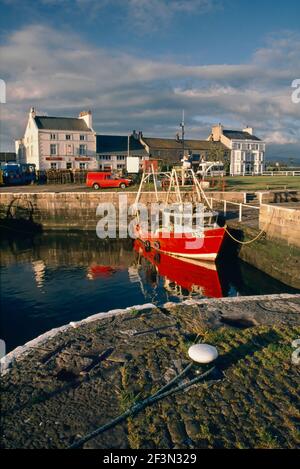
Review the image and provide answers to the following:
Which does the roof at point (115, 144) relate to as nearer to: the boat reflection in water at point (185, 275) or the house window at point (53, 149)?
the house window at point (53, 149)

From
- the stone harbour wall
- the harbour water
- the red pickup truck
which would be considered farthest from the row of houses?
the harbour water

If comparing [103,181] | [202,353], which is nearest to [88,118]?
[103,181]

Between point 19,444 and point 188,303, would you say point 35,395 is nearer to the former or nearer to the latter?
point 19,444

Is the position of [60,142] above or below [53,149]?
above

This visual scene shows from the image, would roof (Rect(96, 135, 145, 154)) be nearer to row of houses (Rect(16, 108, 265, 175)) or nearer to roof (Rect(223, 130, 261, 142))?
row of houses (Rect(16, 108, 265, 175))

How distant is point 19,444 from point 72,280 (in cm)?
1299

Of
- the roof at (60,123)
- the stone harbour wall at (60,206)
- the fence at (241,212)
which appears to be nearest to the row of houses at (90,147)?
the roof at (60,123)

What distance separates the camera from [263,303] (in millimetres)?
9438

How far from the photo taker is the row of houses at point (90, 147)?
193 feet

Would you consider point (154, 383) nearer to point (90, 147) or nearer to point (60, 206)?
point (60, 206)

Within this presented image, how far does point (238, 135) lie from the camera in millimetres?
80250

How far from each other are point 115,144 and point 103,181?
32365 millimetres

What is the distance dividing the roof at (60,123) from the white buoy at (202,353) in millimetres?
58208

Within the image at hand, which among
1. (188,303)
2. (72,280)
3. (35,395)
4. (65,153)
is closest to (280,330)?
(188,303)
